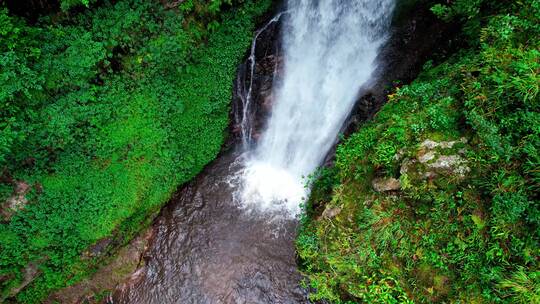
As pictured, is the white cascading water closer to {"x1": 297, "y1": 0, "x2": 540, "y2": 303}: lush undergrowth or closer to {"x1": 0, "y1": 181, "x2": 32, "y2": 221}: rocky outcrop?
{"x1": 297, "y1": 0, "x2": 540, "y2": 303}: lush undergrowth

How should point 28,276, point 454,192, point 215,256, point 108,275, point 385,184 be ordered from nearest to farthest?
point 454,192, point 385,184, point 28,276, point 108,275, point 215,256

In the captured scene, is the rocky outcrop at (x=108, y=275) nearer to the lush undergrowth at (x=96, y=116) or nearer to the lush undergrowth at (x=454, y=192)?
the lush undergrowth at (x=96, y=116)

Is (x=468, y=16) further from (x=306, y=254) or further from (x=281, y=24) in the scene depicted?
(x=306, y=254)

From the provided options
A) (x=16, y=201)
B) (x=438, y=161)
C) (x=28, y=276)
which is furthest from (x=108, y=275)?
(x=438, y=161)

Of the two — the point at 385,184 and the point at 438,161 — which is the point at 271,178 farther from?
the point at 438,161

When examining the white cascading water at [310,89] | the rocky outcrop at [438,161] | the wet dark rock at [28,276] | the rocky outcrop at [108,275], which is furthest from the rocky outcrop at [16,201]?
the rocky outcrop at [438,161]
